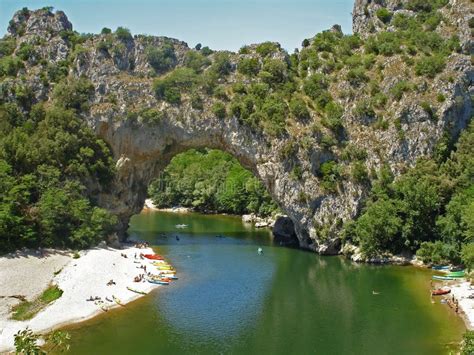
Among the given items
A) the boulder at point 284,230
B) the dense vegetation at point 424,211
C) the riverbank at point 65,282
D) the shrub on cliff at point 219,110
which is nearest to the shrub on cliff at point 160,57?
the shrub on cliff at point 219,110

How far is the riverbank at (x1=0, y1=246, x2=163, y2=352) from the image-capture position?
1735 inches

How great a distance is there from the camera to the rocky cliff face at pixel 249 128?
72.2m

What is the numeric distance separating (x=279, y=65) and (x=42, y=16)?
38076mm

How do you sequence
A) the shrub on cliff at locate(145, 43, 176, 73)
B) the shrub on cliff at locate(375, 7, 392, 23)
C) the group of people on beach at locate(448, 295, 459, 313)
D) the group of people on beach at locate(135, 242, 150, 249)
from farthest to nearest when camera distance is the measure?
the shrub on cliff at locate(375, 7, 392, 23), the shrub on cliff at locate(145, 43, 176, 73), the group of people on beach at locate(135, 242, 150, 249), the group of people on beach at locate(448, 295, 459, 313)

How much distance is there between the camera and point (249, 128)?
7688 centimetres

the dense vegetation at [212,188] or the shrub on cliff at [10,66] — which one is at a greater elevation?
the shrub on cliff at [10,66]

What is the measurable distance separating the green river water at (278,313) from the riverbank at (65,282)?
2.34 metres

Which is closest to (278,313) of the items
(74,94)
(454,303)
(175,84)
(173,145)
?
(454,303)

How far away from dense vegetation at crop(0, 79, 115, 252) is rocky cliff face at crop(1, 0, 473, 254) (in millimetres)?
2716

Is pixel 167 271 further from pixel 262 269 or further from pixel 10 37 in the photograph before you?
pixel 10 37

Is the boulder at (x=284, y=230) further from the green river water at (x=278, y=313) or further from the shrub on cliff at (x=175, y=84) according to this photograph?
the shrub on cliff at (x=175, y=84)

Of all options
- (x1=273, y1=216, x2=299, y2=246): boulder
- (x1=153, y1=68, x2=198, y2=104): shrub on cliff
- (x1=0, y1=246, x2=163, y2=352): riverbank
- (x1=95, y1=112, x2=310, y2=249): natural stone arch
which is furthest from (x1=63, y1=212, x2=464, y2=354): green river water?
(x1=153, y1=68, x2=198, y2=104): shrub on cliff

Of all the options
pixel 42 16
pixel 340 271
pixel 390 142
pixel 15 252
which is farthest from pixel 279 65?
pixel 15 252

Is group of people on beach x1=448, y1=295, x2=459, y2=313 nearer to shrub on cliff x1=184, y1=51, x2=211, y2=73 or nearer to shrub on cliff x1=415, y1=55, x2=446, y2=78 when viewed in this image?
shrub on cliff x1=415, y1=55, x2=446, y2=78
